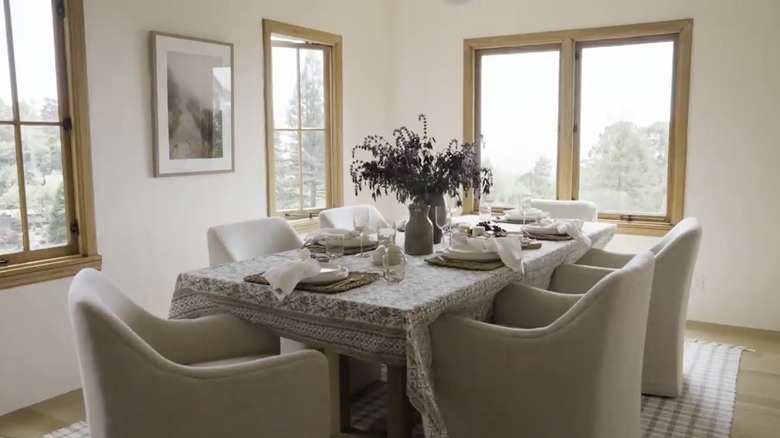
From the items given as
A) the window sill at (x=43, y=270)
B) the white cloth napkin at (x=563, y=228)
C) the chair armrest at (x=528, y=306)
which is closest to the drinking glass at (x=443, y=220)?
the chair armrest at (x=528, y=306)

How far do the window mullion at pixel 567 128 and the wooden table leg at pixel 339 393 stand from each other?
9.10 feet

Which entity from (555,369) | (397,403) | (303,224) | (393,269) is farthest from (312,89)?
(555,369)

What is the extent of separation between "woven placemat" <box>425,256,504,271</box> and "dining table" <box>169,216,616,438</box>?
25 mm

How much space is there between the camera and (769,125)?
13.6 ft

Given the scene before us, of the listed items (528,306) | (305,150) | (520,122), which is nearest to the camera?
(528,306)

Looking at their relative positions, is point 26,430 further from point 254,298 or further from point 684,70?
point 684,70

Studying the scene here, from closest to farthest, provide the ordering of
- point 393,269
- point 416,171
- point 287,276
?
point 287,276
point 393,269
point 416,171

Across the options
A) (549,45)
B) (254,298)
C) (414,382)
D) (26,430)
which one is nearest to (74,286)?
(254,298)

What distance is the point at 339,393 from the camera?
2695 mm

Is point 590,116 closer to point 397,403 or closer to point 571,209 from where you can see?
point 571,209

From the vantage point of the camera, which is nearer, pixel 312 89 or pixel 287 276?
pixel 287 276

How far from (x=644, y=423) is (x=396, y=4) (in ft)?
12.6

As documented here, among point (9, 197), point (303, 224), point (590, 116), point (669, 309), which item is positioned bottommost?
point (669, 309)

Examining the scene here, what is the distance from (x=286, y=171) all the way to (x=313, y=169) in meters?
0.28
